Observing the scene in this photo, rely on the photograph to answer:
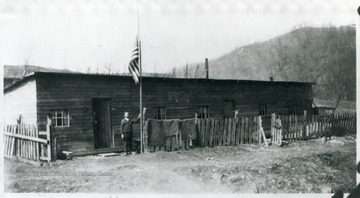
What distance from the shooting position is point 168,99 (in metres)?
16.9

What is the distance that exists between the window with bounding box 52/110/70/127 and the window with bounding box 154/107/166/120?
437cm

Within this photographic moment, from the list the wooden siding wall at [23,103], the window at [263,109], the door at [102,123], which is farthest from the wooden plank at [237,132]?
the wooden siding wall at [23,103]

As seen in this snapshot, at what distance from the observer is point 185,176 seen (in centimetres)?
830

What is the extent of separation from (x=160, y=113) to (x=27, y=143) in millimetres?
6692

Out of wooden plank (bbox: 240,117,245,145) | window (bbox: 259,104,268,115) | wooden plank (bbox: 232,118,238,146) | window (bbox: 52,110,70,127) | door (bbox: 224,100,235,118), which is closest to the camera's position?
window (bbox: 52,110,70,127)

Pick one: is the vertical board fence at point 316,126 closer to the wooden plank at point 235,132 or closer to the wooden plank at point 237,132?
the wooden plank at point 237,132

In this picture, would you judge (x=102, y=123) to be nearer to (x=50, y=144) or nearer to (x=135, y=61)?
(x=50, y=144)

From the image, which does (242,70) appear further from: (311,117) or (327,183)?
(327,183)

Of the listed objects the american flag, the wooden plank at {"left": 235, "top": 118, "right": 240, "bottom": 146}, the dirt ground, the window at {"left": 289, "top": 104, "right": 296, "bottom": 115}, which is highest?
the american flag

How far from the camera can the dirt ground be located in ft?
25.0

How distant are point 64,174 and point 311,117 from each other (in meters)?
11.9

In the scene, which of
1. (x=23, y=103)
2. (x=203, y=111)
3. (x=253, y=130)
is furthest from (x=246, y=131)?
(x=23, y=103)

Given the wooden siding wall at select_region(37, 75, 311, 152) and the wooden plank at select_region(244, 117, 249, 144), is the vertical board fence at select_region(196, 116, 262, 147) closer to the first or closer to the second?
the wooden plank at select_region(244, 117, 249, 144)

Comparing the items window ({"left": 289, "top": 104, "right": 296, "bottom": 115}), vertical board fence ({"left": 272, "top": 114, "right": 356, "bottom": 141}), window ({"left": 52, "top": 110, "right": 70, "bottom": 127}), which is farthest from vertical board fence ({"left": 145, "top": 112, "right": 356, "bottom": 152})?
window ({"left": 289, "top": 104, "right": 296, "bottom": 115})
